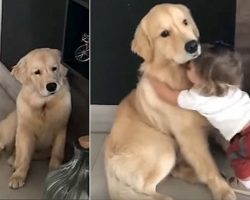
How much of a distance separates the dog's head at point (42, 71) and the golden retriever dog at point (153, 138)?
15 centimetres

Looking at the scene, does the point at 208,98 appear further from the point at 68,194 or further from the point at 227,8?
the point at 68,194

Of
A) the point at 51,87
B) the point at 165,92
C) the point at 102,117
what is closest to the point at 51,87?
the point at 51,87

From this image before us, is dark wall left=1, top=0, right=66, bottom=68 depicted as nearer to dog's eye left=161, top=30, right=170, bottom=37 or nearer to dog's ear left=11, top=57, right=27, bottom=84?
dog's ear left=11, top=57, right=27, bottom=84

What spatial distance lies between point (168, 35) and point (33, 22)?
31 cm

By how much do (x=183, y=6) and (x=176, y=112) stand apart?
0.22 m

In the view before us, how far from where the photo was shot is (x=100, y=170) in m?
0.99

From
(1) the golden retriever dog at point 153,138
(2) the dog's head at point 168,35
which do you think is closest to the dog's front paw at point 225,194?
(1) the golden retriever dog at point 153,138

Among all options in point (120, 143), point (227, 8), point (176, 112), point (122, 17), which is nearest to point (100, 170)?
point (120, 143)

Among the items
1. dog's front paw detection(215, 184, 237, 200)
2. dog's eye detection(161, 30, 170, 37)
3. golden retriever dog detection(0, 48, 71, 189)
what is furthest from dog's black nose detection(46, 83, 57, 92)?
dog's front paw detection(215, 184, 237, 200)

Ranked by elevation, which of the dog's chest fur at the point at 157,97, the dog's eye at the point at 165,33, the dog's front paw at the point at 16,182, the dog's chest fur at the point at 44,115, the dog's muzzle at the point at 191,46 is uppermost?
the dog's eye at the point at 165,33

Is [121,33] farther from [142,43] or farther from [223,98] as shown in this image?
[223,98]

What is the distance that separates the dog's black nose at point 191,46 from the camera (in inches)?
34.8

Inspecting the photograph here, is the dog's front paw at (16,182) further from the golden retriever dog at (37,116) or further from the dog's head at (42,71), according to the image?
the dog's head at (42,71)

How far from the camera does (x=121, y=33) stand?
3.23ft
